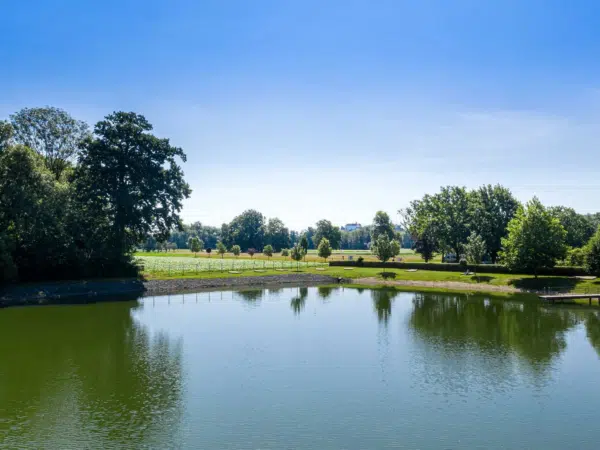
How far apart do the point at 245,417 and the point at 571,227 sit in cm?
9378

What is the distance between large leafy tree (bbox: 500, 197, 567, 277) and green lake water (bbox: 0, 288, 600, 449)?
17.5m

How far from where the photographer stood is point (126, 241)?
63.8m

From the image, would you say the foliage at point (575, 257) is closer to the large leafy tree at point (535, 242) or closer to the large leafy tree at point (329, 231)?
the large leafy tree at point (535, 242)

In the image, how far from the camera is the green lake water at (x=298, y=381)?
56.1ft

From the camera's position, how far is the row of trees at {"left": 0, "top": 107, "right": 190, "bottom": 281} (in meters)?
51.0

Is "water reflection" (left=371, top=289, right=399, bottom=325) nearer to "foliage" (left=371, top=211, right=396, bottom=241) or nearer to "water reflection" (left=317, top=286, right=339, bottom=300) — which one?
"water reflection" (left=317, top=286, right=339, bottom=300)

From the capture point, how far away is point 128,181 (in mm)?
63094

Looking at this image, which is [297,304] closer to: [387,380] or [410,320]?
[410,320]

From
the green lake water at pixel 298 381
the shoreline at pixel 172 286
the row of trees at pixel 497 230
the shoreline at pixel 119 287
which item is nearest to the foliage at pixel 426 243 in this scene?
the row of trees at pixel 497 230

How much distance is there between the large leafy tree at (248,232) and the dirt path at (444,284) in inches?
3296

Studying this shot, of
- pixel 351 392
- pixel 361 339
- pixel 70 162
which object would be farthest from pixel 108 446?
pixel 70 162

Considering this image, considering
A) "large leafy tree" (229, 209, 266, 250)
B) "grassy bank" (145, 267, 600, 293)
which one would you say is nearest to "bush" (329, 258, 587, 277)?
"grassy bank" (145, 267, 600, 293)

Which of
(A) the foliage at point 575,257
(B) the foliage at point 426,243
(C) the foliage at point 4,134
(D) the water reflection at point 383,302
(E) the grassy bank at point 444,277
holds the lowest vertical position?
(D) the water reflection at point 383,302

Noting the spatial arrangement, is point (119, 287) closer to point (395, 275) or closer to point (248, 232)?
point (395, 275)
